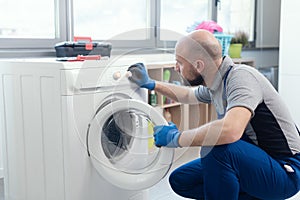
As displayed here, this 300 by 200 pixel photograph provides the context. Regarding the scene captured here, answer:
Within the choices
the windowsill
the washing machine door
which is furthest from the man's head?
the windowsill

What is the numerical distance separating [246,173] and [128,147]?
2.11ft

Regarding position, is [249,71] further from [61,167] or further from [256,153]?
[61,167]

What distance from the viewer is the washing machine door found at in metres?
1.74

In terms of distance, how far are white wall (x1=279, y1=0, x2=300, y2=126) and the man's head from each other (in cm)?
196

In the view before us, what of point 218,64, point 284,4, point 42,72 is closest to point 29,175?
point 42,72

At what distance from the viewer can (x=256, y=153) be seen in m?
1.56

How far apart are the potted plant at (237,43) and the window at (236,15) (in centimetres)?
15

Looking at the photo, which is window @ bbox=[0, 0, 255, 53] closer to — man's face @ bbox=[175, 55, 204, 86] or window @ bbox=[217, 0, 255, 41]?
window @ bbox=[217, 0, 255, 41]

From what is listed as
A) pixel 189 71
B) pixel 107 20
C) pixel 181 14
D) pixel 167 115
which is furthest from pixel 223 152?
pixel 181 14

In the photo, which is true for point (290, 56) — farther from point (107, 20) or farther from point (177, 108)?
point (107, 20)

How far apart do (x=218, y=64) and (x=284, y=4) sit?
210 cm

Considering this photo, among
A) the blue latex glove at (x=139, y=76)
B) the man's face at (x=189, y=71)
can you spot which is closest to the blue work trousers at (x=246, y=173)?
the man's face at (x=189, y=71)

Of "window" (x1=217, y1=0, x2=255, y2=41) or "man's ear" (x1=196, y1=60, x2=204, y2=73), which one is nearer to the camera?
"man's ear" (x1=196, y1=60, x2=204, y2=73)

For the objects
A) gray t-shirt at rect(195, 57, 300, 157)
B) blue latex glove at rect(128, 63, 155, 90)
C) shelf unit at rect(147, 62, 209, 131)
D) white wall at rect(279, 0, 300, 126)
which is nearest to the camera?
gray t-shirt at rect(195, 57, 300, 157)
